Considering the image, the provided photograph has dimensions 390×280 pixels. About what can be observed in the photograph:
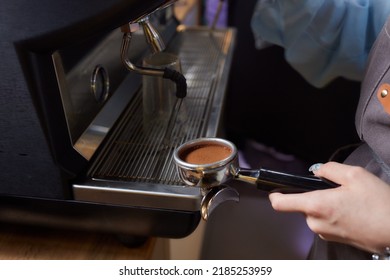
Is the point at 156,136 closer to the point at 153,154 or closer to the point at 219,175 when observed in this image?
the point at 153,154

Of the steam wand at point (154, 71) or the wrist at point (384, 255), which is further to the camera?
the steam wand at point (154, 71)

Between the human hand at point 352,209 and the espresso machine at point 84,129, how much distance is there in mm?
129

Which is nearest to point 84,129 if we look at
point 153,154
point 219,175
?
point 153,154

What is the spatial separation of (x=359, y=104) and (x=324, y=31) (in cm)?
11

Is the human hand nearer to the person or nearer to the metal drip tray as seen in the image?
the person

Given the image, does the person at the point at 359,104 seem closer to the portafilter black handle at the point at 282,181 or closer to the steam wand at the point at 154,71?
the portafilter black handle at the point at 282,181

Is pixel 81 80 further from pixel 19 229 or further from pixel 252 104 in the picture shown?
pixel 252 104

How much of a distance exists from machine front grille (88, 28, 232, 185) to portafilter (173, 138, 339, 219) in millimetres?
64

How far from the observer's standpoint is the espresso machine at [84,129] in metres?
0.37

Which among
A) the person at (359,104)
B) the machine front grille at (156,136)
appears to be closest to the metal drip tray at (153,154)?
the machine front grille at (156,136)

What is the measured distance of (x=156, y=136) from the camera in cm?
56

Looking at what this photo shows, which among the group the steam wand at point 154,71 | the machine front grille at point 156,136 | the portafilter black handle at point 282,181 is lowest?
the machine front grille at point 156,136
